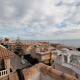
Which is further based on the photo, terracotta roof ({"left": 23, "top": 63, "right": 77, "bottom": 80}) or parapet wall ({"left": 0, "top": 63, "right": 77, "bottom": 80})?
parapet wall ({"left": 0, "top": 63, "right": 77, "bottom": 80})

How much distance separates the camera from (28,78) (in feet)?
39.7

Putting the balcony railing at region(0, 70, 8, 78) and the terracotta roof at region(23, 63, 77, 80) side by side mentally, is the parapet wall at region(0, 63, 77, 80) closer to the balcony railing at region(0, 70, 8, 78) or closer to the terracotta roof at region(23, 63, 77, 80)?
the terracotta roof at region(23, 63, 77, 80)

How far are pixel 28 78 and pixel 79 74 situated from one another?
190 inches

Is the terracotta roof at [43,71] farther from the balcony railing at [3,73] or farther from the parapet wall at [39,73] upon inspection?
the balcony railing at [3,73]

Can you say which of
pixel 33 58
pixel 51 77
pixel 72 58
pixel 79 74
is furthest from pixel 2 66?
pixel 33 58

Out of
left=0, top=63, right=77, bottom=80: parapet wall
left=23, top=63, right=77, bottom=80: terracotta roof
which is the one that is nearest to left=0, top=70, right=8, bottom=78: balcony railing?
left=0, top=63, right=77, bottom=80: parapet wall

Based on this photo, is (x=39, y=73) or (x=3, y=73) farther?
(x=39, y=73)

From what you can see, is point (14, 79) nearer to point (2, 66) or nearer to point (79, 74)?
point (2, 66)

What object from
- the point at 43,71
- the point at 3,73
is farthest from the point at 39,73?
the point at 3,73

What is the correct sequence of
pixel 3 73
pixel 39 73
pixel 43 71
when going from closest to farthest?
pixel 3 73 → pixel 43 71 → pixel 39 73

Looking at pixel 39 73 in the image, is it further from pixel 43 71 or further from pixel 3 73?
pixel 3 73

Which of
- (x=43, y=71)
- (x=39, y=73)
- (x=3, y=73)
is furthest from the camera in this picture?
(x=39, y=73)

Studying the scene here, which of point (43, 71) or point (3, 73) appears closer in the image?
point (3, 73)

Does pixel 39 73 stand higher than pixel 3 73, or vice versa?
pixel 3 73
